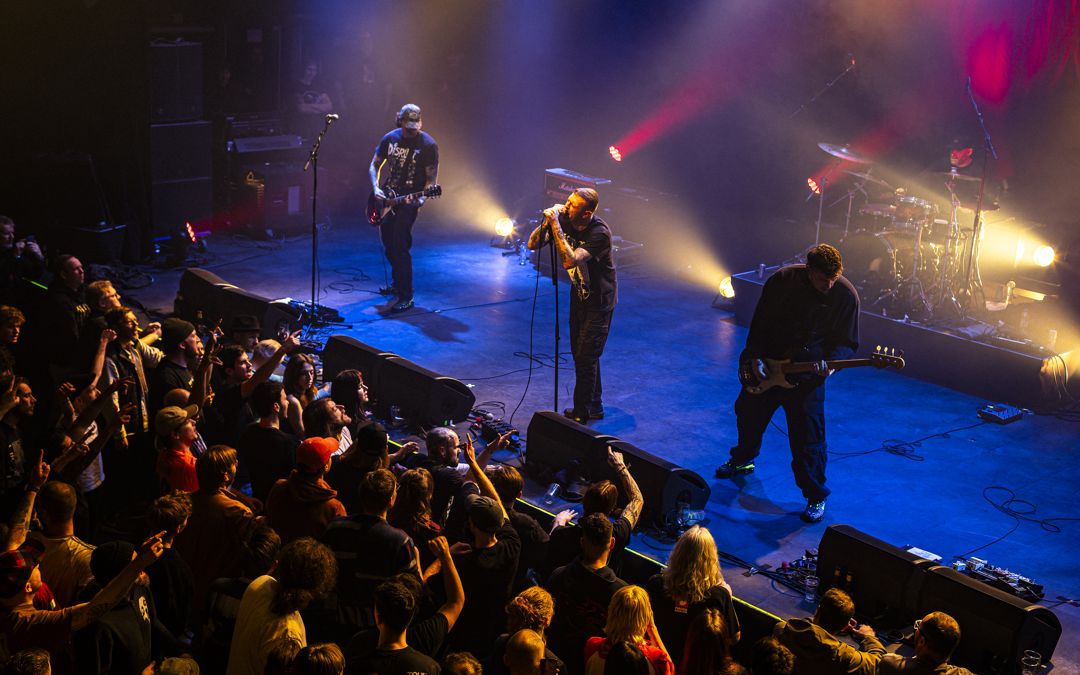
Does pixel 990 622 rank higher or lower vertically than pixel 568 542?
lower

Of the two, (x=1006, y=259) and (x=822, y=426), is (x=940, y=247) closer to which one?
(x=1006, y=259)

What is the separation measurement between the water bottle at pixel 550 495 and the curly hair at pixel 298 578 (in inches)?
137

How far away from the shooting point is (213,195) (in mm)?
15344

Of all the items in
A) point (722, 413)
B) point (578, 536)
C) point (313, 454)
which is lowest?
point (722, 413)

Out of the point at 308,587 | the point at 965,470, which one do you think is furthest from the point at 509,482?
the point at 965,470

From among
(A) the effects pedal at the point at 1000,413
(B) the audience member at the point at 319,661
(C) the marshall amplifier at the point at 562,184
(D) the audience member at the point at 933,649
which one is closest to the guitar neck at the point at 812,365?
(A) the effects pedal at the point at 1000,413

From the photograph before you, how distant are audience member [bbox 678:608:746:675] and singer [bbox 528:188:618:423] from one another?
4.22 m

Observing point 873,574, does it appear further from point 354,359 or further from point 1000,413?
point 354,359

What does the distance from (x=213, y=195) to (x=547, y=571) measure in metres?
11.5

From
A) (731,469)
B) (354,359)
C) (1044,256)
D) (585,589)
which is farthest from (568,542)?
(1044,256)

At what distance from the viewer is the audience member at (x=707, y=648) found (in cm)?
428

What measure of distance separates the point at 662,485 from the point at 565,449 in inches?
35.5

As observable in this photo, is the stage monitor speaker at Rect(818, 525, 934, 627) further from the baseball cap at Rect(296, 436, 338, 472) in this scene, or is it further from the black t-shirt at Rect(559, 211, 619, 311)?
the black t-shirt at Rect(559, 211, 619, 311)

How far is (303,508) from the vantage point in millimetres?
4949
